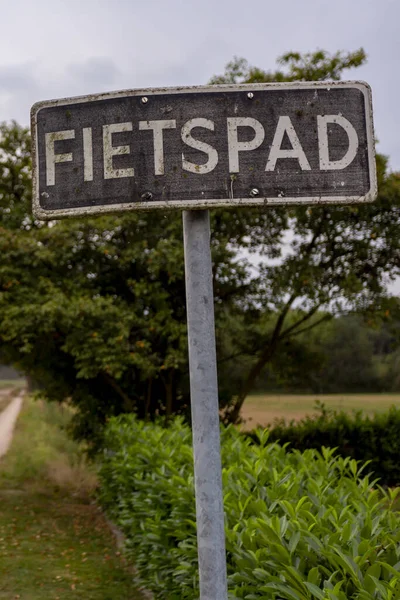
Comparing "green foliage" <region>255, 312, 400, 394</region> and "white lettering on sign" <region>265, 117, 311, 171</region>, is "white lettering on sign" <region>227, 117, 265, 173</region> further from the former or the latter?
"green foliage" <region>255, 312, 400, 394</region>

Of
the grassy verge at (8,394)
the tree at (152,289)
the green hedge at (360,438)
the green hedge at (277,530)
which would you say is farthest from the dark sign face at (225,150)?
the grassy verge at (8,394)

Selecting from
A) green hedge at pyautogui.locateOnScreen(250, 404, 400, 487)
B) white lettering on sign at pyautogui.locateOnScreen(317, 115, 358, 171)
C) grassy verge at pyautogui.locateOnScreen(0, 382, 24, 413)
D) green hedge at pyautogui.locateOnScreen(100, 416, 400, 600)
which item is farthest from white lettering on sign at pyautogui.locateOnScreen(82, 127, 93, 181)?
grassy verge at pyautogui.locateOnScreen(0, 382, 24, 413)

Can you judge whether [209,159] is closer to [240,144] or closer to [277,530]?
[240,144]

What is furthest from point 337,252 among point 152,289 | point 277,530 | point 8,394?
point 8,394

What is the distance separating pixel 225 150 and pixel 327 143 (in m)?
0.34

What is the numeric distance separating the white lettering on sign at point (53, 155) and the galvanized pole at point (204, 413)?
458 mm

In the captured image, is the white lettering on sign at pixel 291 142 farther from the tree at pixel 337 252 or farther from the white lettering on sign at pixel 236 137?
the tree at pixel 337 252

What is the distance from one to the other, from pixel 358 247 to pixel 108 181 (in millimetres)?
10917

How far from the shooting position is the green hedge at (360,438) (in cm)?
1345

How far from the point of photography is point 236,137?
231 centimetres

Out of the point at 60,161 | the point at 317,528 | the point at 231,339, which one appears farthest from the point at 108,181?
the point at 231,339

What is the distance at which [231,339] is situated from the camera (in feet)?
46.5

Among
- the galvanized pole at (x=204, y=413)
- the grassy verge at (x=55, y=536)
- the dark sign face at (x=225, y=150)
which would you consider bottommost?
the grassy verge at (x=55, y=536)

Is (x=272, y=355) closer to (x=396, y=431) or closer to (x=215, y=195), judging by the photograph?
(x=396, y=431)
